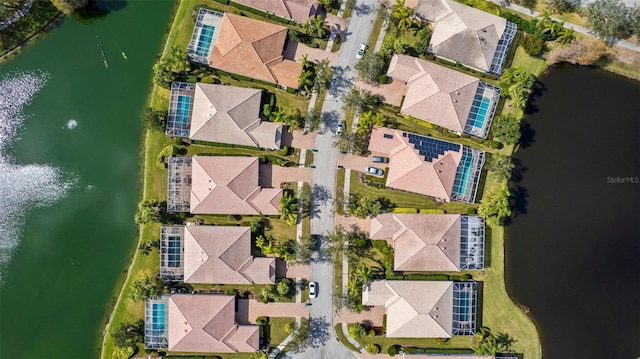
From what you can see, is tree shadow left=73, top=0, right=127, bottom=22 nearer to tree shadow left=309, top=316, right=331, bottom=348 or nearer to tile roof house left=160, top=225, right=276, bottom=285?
tile roof house left=160, top=225, right=276, bottom=285

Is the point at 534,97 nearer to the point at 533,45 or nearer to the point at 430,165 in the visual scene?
the point at 533,45

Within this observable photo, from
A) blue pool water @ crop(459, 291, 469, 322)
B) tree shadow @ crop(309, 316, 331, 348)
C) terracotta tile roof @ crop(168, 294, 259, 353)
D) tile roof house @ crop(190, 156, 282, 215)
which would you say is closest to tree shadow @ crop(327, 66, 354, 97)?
tile roof house @ crop(190, 156, 282, 215)

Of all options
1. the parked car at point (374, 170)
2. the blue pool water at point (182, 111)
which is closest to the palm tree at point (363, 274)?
the parked car at point (374, 170)

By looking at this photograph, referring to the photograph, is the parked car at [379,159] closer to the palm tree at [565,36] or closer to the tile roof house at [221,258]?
the tile roof house at [221,258]

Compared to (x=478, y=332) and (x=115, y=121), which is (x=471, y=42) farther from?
(x=115, y=121)

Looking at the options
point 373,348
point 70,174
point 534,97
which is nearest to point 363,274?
point 373,348

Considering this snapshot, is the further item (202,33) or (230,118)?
(202,33)

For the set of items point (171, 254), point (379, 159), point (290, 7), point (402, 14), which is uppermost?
point (290, 7)
